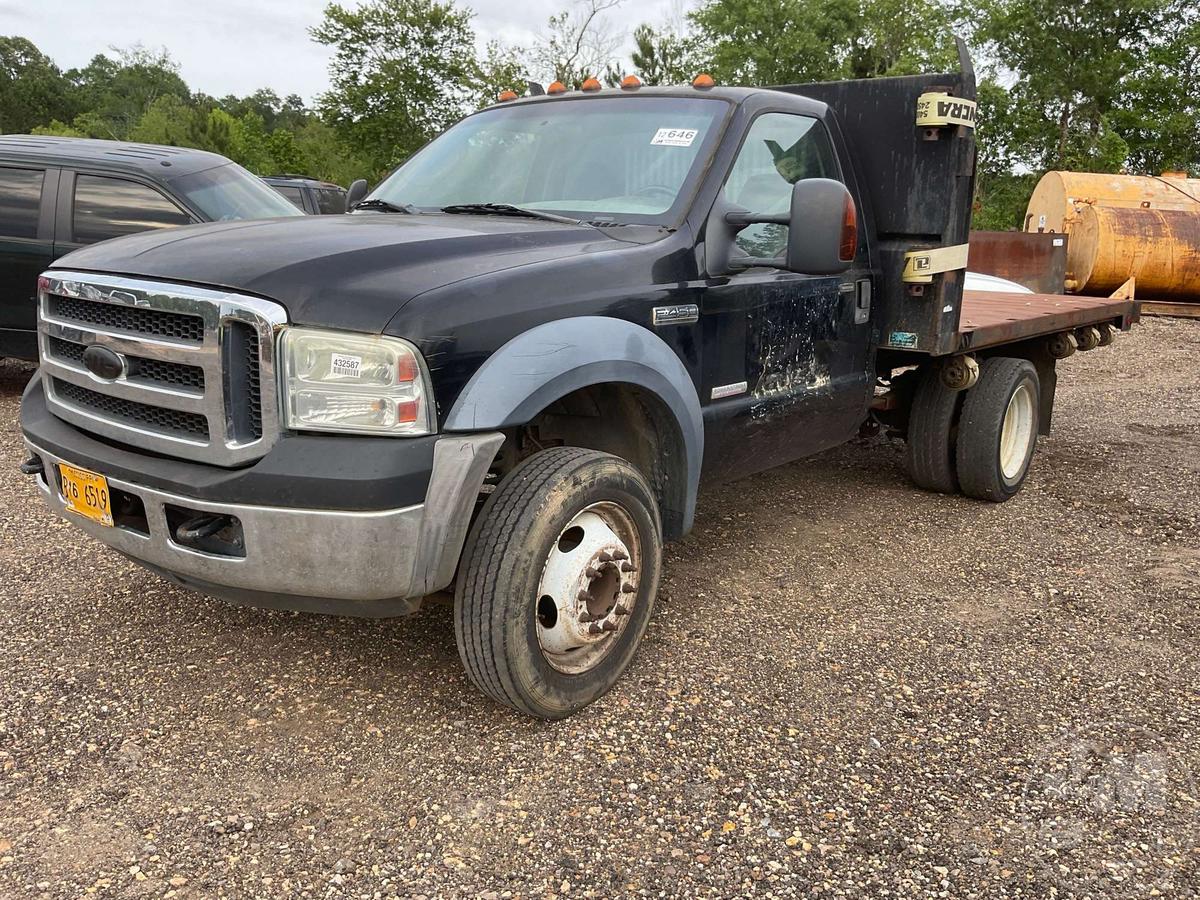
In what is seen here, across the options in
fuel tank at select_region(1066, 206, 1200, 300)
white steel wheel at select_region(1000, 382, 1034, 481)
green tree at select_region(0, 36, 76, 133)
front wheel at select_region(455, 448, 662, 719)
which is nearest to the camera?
front wheel at select_region(455, 448, 662, 719)

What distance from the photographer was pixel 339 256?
8.79 feet

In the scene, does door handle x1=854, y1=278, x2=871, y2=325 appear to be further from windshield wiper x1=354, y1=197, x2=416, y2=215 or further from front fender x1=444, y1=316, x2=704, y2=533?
windshield wiper x1=354, y1=197, x2=416, y2=215

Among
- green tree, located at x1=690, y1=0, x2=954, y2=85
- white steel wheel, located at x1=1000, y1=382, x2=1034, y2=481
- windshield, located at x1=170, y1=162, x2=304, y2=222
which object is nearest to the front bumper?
white steel wheel, located at x1=1000, y1=382, x2=1034, y2=481

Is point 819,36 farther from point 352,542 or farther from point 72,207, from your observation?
point 352,542

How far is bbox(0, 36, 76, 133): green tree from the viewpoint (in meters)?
76.9

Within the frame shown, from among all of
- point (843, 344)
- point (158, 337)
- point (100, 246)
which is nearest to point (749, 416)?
point (843, 344)

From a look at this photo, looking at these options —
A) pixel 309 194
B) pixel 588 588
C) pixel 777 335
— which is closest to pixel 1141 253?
pixel 309 194

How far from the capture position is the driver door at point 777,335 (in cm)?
360

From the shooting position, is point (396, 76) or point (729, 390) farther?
point (396, 76)

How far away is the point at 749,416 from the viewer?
12.4 feet

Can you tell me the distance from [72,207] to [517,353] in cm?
561

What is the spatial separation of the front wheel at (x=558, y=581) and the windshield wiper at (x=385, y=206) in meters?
1.45

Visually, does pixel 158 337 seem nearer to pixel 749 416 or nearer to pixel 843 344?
pixel 749 416

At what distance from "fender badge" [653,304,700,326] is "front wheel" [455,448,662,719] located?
1.82 ft
